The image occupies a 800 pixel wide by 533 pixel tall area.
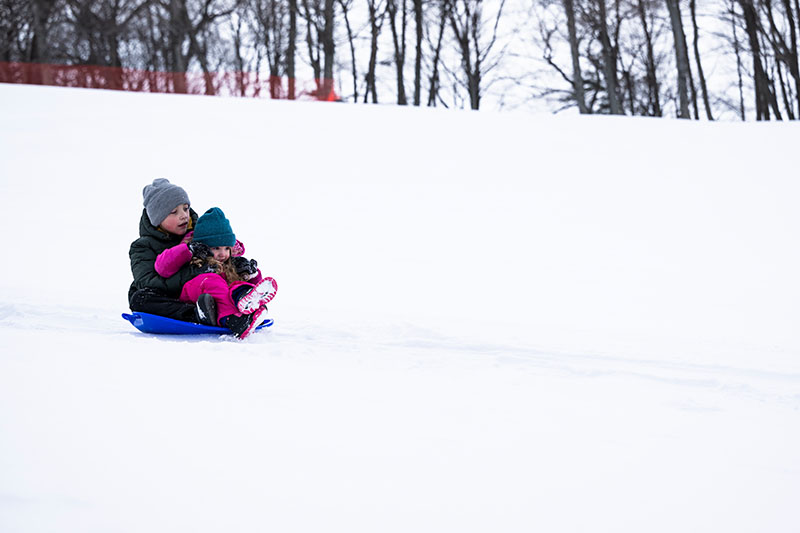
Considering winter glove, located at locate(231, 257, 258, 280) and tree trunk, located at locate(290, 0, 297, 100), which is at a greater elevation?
tree trunk, located at locate(290, 0, 297, 100)

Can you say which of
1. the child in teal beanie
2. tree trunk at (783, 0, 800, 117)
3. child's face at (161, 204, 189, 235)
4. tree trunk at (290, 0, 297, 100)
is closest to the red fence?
tree trunk at (290, 0, 297, 100)

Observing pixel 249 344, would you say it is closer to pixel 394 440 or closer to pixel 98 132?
pixel 394 440

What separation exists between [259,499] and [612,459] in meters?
0.96

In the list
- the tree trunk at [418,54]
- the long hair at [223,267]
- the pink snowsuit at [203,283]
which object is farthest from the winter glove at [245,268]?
the tree trunk at [418,54]

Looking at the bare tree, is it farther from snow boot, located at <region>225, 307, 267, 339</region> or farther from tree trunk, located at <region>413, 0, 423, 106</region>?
snow boot, located at <region>225, 307, 267, 339</region>

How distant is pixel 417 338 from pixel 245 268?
3.16 feet

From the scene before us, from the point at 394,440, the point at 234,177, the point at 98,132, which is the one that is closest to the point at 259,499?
the point at 394,440

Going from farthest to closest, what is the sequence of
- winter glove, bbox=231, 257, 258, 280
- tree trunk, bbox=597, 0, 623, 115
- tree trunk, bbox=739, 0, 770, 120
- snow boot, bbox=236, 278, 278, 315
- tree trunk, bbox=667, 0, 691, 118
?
tree trunk, bbox=597, 0, 623, 115
tree trunk, bbox=739, 0, 770, 120
tree trunk, bbox=667, 0, 691, 118
winter glove, bbox=231, 257, 258, 280
snow boot, bbox=236, 278, 278, 315

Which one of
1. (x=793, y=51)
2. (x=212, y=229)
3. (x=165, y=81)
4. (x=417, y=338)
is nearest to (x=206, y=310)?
(x=212, y=229)

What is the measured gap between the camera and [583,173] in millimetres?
8992

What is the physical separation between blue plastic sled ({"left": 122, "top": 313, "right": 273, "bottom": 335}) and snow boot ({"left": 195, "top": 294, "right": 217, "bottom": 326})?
1.3 inches

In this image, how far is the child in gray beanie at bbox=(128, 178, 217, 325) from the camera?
343 cm

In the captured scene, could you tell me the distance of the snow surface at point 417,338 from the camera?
5.34ft

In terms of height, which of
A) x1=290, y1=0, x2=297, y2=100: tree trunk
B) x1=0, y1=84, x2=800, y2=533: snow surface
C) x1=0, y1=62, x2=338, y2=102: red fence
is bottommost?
→ x1=0, y1=84, x2=800, y2=533: snow surface
